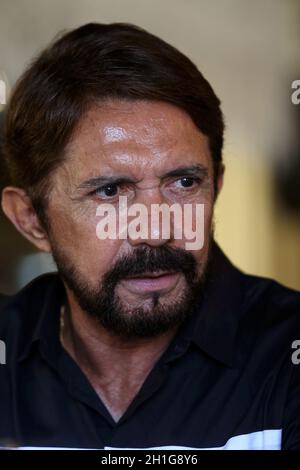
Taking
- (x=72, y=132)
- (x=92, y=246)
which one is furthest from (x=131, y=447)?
(x=72, y=132)

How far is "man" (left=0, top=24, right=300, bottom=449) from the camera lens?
1.26 m

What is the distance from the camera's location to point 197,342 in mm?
1328

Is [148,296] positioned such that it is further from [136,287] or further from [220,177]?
[220,177]

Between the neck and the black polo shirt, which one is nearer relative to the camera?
the black polo shirt

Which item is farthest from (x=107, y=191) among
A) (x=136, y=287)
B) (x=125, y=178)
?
(x=136, y=287)

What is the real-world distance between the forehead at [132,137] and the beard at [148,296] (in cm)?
14

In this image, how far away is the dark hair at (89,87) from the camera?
1.27m

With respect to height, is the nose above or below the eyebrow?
below

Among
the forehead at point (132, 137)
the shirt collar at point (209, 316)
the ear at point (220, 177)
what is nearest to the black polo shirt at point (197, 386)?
the shirt collar at point (209, 316)

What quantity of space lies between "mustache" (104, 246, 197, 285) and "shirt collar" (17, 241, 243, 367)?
Answer: 0.35ft

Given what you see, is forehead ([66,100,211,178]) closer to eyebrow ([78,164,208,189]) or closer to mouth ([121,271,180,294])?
eyebrow ([78,164,208,189])

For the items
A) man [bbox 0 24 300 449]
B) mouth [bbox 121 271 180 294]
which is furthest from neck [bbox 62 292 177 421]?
mouth [bbox 121 271 180 294]

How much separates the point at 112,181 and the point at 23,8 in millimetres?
376

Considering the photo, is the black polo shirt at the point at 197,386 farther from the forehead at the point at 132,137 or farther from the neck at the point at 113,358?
the forehead at the point at 132,137
